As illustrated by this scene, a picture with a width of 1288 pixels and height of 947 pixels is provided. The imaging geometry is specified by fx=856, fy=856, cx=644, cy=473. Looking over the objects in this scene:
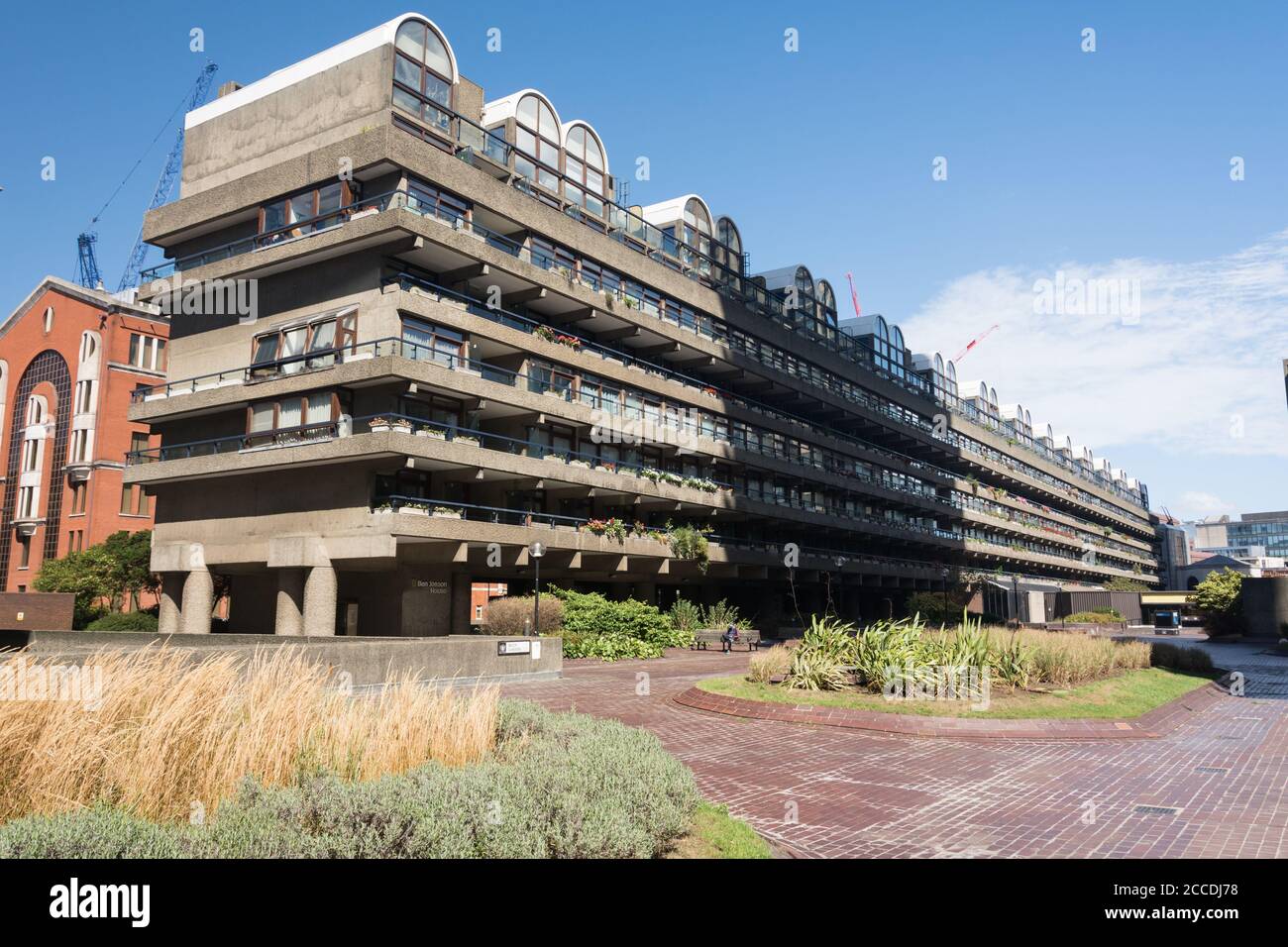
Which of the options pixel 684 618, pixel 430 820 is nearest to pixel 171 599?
pixel 684 618

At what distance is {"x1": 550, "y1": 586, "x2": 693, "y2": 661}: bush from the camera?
30516 mm

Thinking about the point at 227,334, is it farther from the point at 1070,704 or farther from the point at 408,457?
the point at 1070,704

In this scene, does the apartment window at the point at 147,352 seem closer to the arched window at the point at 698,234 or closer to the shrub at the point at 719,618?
the arched window at the point at 698,234

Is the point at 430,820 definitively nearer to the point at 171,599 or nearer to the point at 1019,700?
the point at 1019,700

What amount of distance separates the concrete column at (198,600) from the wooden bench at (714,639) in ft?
65.5

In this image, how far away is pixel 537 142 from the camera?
132 ft

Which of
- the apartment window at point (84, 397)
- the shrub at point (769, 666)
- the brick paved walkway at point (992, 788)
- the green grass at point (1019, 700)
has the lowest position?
the brick paved walkway at point (992, 788)

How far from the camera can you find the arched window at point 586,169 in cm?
4194

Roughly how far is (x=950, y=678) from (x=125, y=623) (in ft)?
116

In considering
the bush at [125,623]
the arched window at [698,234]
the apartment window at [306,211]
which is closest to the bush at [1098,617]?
the arched window at [698,234]

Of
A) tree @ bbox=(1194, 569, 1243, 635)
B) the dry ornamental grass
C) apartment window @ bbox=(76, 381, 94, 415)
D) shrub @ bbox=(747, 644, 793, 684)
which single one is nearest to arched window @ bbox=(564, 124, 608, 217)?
shrub @ bbox=(747, 644, 793, 684)

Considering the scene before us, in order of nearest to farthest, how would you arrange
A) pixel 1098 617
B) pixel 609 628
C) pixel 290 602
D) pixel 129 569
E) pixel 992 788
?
1. pixel 992 788
2. pixel 290 602
3. pixel 609 628
4. pixel 129 569
5. pixel 1098 617

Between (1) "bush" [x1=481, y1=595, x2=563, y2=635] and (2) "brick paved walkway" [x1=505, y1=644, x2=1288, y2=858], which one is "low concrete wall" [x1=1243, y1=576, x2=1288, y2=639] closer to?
(2) "brick paved walkway" [x1=505, y1=644, x2=1288, y2=858]
